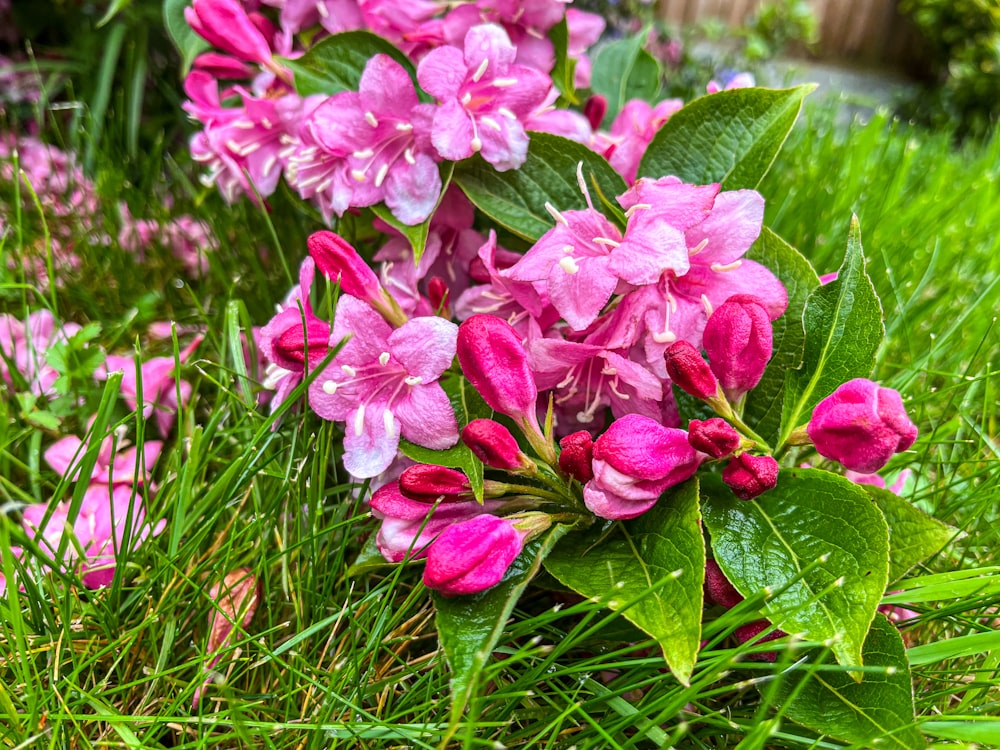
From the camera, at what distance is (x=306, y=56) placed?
88 centimetres

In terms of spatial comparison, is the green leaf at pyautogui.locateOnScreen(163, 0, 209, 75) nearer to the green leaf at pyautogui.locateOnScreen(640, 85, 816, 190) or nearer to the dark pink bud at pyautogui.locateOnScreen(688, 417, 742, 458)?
the green leaf at pyautogui.locateOnScreen(640, 85, 816, 190)

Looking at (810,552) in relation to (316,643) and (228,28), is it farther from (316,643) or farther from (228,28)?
(228,28)

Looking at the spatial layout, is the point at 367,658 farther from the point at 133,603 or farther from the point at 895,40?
the point at 895,40

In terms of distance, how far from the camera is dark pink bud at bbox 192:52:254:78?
966 millimetres

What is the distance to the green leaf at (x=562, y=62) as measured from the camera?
0.93 m

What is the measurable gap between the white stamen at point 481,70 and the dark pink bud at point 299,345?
0.31m

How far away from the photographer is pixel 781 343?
0.70m

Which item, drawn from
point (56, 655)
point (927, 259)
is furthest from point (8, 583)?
point (927, 259)

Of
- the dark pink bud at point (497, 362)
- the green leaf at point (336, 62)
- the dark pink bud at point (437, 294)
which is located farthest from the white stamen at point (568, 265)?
the green leaf at point (336, 62)

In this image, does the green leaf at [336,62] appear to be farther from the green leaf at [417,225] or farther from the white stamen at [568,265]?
the white stamen at [568,265]

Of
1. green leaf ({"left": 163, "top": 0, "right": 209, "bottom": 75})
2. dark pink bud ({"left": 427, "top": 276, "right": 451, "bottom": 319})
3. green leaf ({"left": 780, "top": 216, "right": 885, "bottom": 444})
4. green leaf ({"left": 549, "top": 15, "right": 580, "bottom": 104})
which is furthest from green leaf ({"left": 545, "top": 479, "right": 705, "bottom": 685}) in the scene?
green leaf ({"left": 163, "top": 0, "right": 209, "bottom": 75})

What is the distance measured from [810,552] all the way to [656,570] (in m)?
0.12

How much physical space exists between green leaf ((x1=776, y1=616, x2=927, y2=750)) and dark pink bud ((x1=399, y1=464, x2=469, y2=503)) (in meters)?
0.30

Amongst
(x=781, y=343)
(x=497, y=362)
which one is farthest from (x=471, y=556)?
(x=781, y=343)
